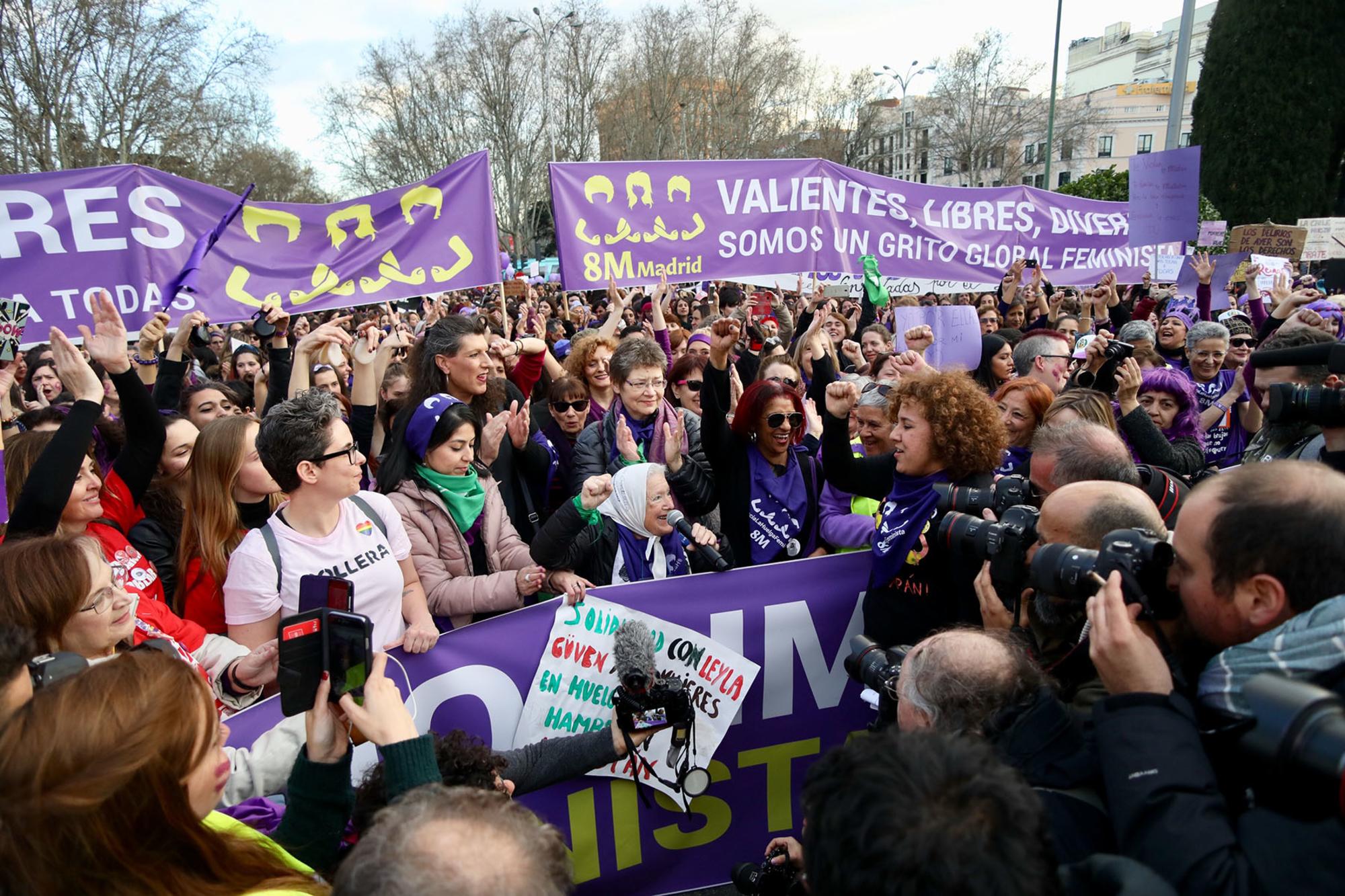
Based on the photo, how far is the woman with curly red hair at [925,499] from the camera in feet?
9.12

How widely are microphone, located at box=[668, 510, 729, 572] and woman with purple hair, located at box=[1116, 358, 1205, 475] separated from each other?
6.77ft

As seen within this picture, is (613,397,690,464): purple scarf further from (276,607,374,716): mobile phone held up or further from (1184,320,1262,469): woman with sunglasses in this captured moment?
(1184,320,1262,469): woman with sunglasses

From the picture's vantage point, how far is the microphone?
2953 mm

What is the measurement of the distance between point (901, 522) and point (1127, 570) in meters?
1.35

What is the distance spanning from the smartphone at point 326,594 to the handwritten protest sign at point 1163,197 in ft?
26.4

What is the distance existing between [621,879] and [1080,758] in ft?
6.58

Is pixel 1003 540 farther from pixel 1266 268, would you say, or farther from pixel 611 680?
pixel 1266 268

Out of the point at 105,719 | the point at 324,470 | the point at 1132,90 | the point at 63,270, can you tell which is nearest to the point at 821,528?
the point at 324,470

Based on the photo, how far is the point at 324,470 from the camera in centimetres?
270

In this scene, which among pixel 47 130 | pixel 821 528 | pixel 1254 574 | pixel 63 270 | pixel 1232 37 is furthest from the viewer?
pixel 1232 37

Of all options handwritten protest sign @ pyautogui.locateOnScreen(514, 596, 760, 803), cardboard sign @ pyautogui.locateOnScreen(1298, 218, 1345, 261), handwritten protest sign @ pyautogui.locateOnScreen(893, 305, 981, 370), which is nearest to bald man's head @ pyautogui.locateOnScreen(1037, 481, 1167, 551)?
A: handwritten protest sign @ pyautogui.locateOnScreen(514, 596, 760, 803)

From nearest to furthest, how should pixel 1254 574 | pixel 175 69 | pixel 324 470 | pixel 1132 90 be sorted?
pixel 1254 574
pixel 324 470
pixel 175 69
pixel 1132 90

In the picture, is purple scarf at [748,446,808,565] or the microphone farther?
purple scarf at [748,446,808,565]

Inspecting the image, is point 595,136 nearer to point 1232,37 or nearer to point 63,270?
point 1232,37
